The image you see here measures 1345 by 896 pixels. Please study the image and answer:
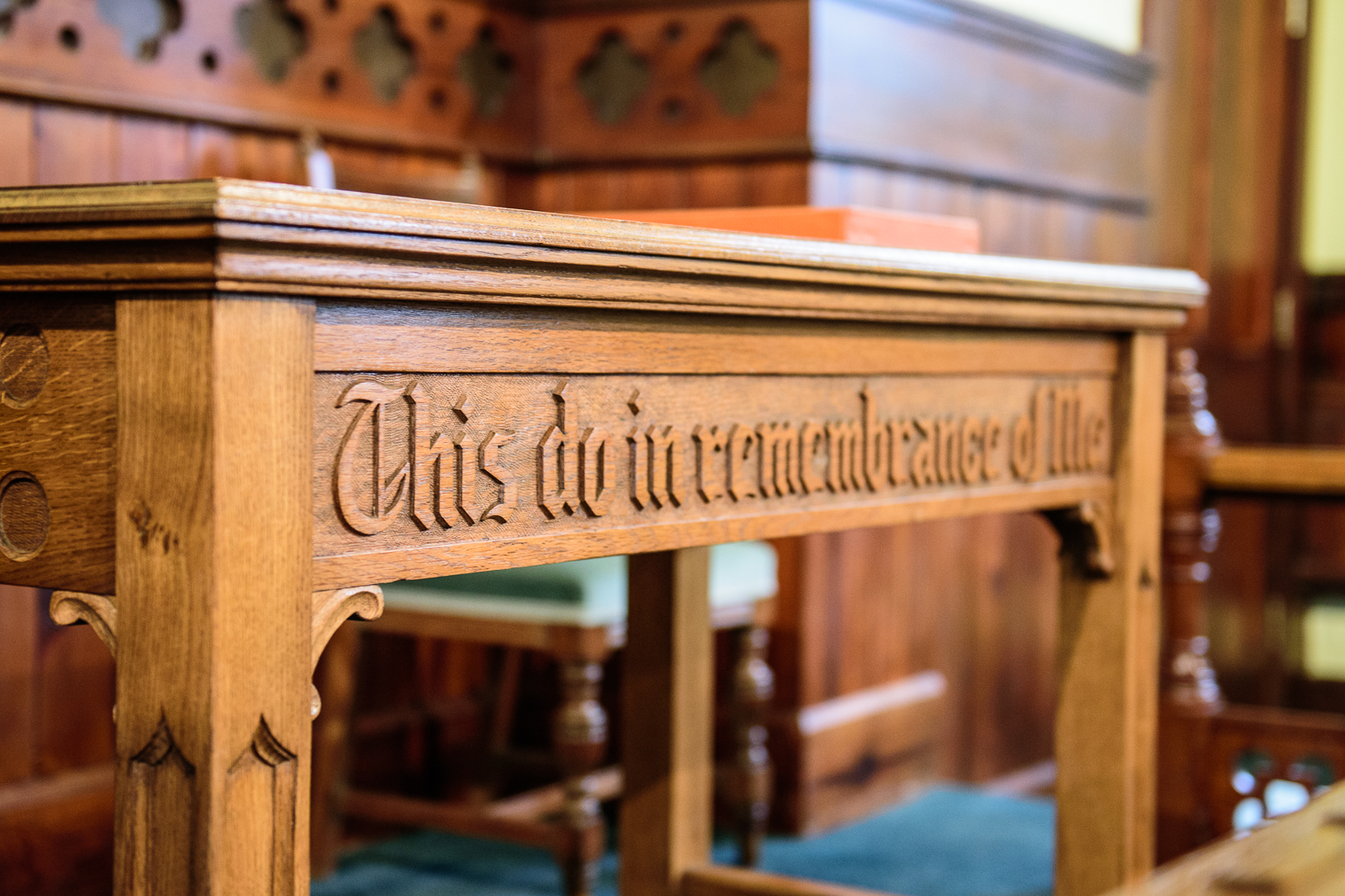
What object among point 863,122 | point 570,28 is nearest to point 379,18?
point 570,28

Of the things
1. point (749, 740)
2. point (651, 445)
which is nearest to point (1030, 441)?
point (651, 445)

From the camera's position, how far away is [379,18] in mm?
2947

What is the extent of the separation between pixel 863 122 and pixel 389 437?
2312 mm

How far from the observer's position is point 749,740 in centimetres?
286

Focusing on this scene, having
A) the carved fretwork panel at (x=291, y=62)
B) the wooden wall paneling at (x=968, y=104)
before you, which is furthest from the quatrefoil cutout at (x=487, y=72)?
the wooden wall paneling at (x=968, y=104)

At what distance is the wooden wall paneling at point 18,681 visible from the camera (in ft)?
7.72

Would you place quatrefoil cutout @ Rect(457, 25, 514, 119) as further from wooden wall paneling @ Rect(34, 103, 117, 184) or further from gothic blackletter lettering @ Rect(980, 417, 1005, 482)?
gothic blackletter lettering @ Rect(980, 417, 1005, 482)

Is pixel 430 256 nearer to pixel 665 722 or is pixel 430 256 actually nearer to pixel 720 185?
pixel 665 722

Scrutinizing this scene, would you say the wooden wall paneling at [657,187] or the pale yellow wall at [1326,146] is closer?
the wooden wall paneling at [657,187]

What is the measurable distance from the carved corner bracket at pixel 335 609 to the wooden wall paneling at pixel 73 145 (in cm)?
153

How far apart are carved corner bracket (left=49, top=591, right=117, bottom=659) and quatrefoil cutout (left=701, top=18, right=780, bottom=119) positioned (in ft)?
7.75

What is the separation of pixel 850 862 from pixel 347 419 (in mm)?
2182

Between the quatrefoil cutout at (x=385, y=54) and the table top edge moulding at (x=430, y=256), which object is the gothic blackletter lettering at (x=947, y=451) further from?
the quatrefoil cutout at (x=385, y=54)

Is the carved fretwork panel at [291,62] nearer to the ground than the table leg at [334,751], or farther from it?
farther from it
